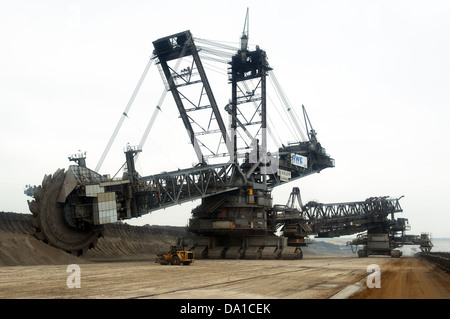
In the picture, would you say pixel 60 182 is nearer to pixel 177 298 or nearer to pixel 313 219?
pixel 177 298

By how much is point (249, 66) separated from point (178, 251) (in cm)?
2694

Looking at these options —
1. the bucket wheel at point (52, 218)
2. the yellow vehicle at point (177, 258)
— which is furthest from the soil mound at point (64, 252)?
the yellow vehicle at point (177, 258)

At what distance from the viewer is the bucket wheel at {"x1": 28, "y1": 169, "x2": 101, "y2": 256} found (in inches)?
1388

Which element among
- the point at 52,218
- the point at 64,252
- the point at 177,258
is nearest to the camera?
the point at 177,258

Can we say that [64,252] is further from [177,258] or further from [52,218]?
[177,258]

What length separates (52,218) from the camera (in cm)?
3581

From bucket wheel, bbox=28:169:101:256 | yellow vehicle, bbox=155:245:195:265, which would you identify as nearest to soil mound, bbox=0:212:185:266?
bucket wheel, bbox=28:169:101:256

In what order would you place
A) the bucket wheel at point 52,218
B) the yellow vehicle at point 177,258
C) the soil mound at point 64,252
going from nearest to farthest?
the soil mound at point 64,252 → the yellow vehicle at point 177,258 → the bucket wheel at point 52,218

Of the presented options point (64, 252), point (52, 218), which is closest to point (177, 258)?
point (64, 252)

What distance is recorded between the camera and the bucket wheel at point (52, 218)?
3525cm

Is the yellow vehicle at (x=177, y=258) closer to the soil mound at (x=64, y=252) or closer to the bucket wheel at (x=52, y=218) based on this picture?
the soil mound at (x=64, y=252)

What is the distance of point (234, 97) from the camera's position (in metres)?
52.7
